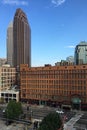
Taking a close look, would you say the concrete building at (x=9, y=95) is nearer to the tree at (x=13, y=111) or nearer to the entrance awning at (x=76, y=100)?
the entrance awning at (x=76, y=100)

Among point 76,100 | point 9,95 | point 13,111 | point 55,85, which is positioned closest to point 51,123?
point 13,111

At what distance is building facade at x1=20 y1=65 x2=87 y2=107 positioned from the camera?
14662 cm

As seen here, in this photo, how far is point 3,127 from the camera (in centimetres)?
11369

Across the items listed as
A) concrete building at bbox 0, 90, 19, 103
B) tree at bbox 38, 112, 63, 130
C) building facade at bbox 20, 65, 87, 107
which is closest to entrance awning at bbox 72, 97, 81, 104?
building facade at bbox 20, 65, 87, 107

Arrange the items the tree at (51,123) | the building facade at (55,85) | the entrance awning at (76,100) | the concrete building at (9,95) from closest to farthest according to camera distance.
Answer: the tree at (51,123) → the entrance awning at (76,100) → the building facade at (55,85) → the concrete building at (9,95)

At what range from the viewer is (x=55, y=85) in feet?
511

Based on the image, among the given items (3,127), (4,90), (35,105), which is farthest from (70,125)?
(4,90)

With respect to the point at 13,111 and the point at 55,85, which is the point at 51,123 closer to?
the point at 13,111

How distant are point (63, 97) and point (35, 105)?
69.7 feet

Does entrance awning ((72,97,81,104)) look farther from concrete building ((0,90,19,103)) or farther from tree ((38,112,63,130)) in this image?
tree ((38,112,63,130))

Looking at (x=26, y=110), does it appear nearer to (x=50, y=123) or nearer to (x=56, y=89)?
(x=56, y=89)

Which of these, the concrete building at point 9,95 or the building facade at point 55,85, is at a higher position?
the building facade at point 55,85

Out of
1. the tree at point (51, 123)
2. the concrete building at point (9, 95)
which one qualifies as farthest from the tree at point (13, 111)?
the concrete building at point (9, 95)

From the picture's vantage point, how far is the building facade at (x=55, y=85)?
14662cm
